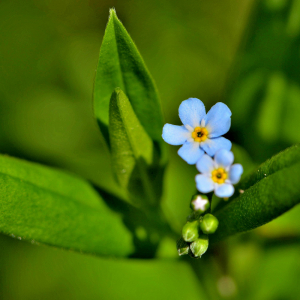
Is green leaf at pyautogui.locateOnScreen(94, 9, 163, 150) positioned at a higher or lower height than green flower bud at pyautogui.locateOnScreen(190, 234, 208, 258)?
higher

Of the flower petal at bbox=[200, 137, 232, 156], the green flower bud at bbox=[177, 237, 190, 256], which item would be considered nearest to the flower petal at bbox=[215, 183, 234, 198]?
the flower petal at bbox=[200, 137, 232, 156]

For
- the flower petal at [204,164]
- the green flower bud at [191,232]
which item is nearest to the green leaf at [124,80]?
the flower petal at [204,164]

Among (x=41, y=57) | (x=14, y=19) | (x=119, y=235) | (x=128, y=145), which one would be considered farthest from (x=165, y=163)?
(x=14, y=19)

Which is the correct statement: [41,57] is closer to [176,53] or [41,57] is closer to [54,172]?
[176,53]

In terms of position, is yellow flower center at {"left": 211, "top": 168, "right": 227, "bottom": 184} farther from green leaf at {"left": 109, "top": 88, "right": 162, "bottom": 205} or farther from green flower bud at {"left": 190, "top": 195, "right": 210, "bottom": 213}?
green leaf at {"left": 109, "top": 88, "right": 162, "bottom": 205}

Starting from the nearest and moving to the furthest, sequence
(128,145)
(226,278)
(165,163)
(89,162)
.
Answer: (128,145)
(165,163)
(226,278)
(89,162)

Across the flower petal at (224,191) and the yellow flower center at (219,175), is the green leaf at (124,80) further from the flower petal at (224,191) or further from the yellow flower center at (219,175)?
the flower petal at (224,191)
